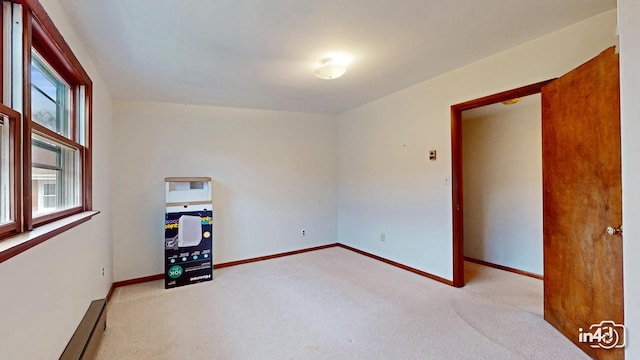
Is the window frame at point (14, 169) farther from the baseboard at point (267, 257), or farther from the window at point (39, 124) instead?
the baseboard at point (267, 257)

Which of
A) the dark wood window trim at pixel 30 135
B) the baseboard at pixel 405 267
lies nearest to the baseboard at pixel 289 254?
the baseboard at pixel 405 267

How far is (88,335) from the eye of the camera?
6.35 ft

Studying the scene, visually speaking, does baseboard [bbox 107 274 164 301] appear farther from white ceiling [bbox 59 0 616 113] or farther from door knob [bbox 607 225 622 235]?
door knob [bbox 607 225 622 235]

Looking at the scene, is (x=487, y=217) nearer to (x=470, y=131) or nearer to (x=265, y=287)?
A: (x=470, y=131)

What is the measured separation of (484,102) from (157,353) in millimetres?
3444

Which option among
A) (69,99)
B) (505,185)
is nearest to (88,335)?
(69,99)

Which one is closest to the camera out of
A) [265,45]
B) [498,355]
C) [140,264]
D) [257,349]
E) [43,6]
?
[43,6]

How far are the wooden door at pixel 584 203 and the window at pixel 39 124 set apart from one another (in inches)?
121

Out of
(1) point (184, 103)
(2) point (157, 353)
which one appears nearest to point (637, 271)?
(2) point (157, 353)

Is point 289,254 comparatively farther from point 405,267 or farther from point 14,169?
point 14,169

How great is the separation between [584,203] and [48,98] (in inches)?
141

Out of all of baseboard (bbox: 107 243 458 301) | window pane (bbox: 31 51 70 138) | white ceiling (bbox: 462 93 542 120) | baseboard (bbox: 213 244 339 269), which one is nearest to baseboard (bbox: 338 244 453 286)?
baseboard (bbox: 107 243 458 301)

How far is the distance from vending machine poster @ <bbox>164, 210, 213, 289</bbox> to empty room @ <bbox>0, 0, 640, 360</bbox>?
23mm

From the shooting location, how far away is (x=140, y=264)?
3670 millimetres
